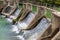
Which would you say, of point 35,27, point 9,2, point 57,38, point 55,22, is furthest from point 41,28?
point 9,2

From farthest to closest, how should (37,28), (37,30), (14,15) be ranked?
(14,15) → (37,28) → (37,30)

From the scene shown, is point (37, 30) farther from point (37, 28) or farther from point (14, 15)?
point (14, 15)

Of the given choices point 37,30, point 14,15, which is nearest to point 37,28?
point 37,30

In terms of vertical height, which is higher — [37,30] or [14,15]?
[14,15]

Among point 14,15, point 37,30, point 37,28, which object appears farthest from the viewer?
point 14,15

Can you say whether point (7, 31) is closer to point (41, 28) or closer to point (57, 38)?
point (41, 28)

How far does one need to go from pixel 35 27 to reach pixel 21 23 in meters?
4.03

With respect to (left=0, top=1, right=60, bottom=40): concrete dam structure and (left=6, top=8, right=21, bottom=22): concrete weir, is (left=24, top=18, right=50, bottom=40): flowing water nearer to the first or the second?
(left=0, top=1, right=60, bottom=40): concrete dam structure

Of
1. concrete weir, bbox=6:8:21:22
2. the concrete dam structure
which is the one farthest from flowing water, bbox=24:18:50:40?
concrete weir, bbox=6:8:21:22

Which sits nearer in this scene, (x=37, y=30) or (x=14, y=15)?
(x=37, y=30)

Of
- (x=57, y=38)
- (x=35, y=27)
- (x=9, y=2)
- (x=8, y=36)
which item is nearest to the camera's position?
(x=57, y=38)

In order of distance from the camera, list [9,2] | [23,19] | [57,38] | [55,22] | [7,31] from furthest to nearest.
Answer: [9,2]
[23,19]
[7,31]
[55,22]
[57,38]

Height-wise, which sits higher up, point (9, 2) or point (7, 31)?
point (9, 2)

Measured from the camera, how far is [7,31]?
18.1 metres
